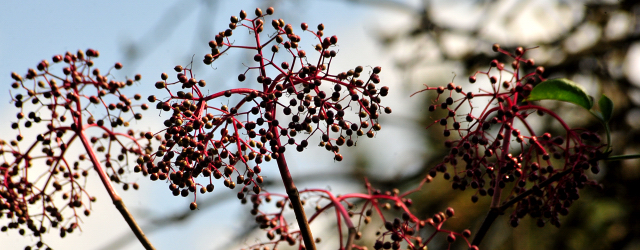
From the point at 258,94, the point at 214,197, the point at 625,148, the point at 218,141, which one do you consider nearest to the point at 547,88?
the point at 258,94

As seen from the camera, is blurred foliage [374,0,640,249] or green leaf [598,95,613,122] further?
blurred foliage [374,0,640,249]

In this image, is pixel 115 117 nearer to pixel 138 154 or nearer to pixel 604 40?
pixel 138 154

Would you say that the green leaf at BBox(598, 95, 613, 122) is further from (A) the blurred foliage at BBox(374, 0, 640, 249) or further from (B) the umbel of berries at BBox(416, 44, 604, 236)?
(A) the blurred foliage at BBox(374, 0, 640, 249)

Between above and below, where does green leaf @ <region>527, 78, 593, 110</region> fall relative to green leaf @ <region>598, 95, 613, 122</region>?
above

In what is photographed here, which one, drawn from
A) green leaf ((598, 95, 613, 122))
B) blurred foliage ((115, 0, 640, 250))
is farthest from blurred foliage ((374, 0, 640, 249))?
green leaf ((598, 95, 613, 122))

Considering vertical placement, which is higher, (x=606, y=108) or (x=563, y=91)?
(x=563, y=91)

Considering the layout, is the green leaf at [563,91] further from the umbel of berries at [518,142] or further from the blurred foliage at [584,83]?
the blurred foliage at [584,83]

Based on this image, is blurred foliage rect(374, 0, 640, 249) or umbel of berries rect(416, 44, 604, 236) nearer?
umbel of berries rect(416, 44, 604, 236)

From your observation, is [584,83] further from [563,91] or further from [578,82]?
[563,91]

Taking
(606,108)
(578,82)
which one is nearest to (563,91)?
(606,108)
